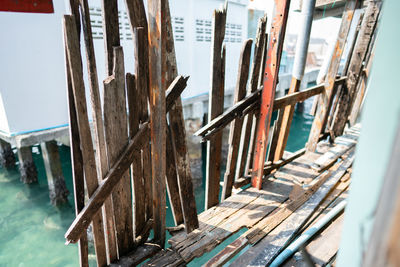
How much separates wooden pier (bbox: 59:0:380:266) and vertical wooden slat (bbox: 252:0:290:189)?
0.04 feet

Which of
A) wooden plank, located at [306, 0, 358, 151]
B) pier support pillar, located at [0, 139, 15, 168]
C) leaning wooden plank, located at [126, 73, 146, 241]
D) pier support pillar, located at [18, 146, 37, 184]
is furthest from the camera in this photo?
pier support pillar, located at [0, 139, 15, 168]

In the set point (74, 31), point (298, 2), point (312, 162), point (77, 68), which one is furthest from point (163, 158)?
point (298, 2)

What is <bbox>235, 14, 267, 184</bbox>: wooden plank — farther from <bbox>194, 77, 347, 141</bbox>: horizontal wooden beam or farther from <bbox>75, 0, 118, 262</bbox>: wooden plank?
<bbox>75, 0, 118, 262</bbox>: wooden plank

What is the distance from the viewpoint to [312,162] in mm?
4117

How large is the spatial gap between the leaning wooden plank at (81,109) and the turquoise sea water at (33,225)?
4.15m

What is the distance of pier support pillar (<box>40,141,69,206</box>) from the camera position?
6785 millimetres

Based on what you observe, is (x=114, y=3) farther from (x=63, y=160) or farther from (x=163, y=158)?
(x=63, y=160)

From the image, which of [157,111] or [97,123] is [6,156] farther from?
[157,111]

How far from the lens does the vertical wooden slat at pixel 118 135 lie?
1727 millimetres

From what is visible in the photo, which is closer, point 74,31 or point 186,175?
point 74,31

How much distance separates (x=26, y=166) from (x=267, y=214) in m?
7.92

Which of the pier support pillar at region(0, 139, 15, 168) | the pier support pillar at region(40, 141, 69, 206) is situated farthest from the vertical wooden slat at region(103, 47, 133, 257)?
the pier support pillar at region(0, 139, 15, 168)

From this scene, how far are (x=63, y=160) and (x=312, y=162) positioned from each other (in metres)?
9.89

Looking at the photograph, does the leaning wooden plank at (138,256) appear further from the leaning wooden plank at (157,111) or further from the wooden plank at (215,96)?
the wooden plank at (215,96)
